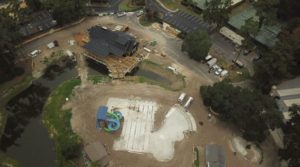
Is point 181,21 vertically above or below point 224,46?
above

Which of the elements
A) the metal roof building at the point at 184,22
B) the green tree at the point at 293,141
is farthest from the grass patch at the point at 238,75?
the green tree at the point at 293,141

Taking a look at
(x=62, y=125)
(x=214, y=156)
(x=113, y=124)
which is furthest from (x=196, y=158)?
(x=62, y=125)

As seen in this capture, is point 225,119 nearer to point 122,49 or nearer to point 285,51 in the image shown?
point 285,51

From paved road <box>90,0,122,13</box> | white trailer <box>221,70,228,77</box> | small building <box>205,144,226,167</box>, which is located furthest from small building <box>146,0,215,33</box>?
small building <box>205,144,226,167</box>

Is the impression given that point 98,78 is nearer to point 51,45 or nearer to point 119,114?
point 119,114

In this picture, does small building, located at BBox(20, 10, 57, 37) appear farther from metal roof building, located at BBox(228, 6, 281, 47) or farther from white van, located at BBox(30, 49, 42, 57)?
metal roof building, located at BBox(228, 6, 281, 47)

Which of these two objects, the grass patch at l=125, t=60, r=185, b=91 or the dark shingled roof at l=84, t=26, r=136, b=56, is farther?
the dark shingled roof at l=84, t=26, r=136, b=56

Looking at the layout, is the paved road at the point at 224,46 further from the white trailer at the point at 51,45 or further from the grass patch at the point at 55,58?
the white trailer at the point at 51,45
